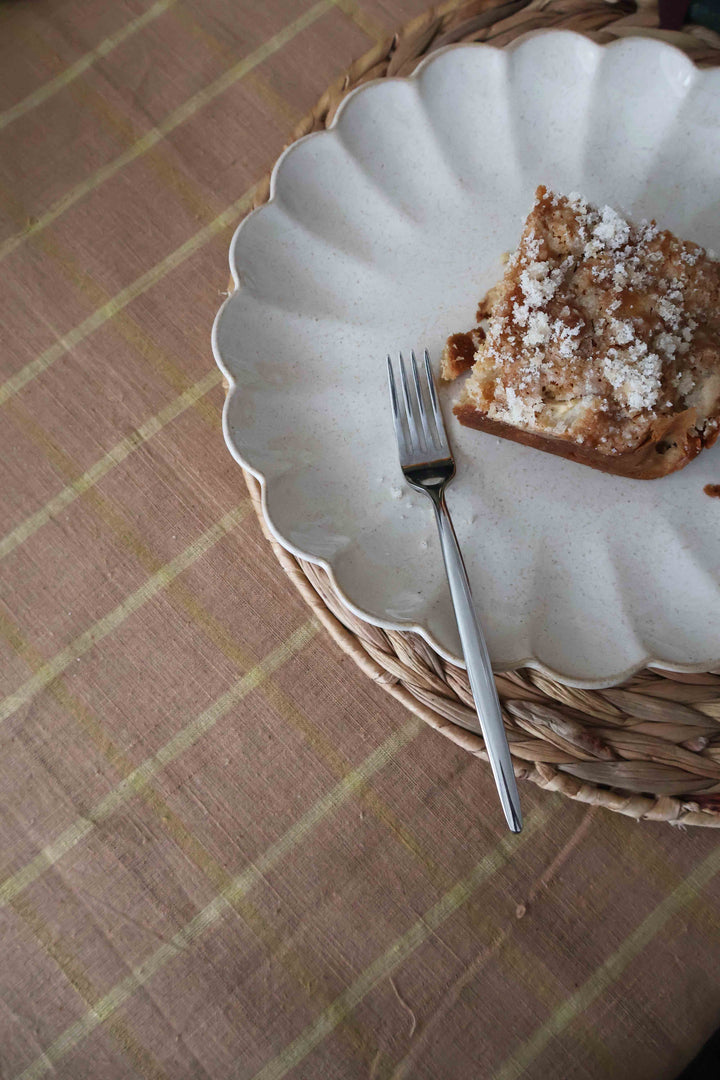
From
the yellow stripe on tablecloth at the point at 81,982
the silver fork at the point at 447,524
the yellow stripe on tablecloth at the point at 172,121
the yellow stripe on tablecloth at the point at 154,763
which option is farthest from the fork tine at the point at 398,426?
the yellow stripe on tablecloth at the point at 81,982

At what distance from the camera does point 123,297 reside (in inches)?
70.6

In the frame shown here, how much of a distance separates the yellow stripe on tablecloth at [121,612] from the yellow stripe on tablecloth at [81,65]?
1.13m

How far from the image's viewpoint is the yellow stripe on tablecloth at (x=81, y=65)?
1.91m

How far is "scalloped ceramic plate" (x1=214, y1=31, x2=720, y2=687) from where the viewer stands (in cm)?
143

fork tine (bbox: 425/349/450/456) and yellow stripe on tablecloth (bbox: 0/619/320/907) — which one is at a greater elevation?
fork tine (bbox: 425/349/450/456)

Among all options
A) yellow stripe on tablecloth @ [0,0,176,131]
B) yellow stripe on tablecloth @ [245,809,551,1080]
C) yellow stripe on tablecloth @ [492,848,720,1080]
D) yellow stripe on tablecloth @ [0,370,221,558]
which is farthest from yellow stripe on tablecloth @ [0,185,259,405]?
yellow stripe on tablecloth @ [492,848,720,1080]

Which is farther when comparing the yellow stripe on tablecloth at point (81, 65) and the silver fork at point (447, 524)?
the yellow stripe on tablecloth at point (81, 65)

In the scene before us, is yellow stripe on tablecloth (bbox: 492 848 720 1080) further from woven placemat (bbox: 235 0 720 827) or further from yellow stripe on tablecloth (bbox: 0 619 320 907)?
yellow stripe on tablecloth (bbox: 0 619 320 907)

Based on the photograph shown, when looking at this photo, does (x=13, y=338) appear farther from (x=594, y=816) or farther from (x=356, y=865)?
(x=594, y=816)

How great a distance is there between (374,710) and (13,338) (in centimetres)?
114

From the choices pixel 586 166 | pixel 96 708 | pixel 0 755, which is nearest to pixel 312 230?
pixel 586 166

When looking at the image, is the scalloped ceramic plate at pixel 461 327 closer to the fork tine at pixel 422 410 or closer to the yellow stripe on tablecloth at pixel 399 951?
the fork tine at pixel 422 410

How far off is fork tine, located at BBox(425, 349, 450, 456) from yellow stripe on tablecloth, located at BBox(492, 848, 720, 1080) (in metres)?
0.90

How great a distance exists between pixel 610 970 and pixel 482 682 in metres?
0.59
